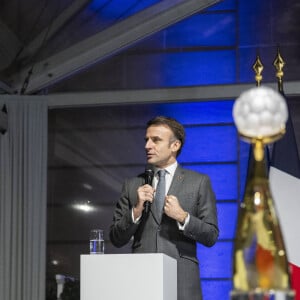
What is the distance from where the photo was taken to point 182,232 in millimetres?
3768

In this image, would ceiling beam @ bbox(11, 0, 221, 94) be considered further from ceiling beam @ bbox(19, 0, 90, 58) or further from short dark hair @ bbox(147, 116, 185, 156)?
short dark hair @ bbox(147, 116, 185, 156)

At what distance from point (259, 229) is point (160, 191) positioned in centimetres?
248

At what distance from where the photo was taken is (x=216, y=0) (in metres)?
6.21

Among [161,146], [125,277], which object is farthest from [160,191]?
[125,277]

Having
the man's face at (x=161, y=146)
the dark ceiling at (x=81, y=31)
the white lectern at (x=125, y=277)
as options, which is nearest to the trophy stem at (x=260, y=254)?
the white lectern at (x=125, y=277)

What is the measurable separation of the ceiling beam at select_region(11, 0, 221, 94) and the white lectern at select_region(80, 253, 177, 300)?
10.2 ft

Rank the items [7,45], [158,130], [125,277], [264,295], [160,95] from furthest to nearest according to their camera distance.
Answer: [7,45] < [160,95] < [158,130] < [125,277] < [264,295]

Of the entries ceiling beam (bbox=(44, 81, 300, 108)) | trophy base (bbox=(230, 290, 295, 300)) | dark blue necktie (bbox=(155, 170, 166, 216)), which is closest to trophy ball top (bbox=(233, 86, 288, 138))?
trophy base (bbox=(230, 290, 295, 300))

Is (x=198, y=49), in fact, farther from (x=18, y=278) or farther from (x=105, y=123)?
(x=18, y=278)

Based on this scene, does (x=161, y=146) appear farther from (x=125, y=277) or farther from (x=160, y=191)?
(x=125, y=277)

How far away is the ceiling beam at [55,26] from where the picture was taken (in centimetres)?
666

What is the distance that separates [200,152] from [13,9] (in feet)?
5.68

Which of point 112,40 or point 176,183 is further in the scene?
point 112,40

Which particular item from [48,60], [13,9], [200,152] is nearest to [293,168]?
[200,152]
